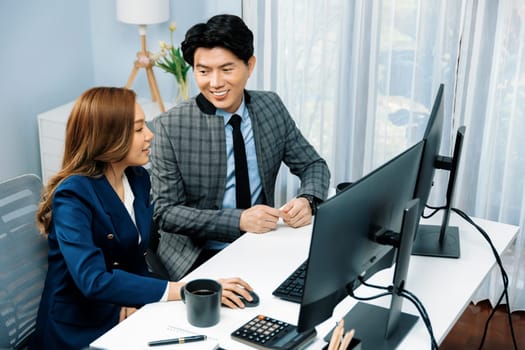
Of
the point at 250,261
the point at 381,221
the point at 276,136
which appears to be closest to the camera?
the point at 381,221

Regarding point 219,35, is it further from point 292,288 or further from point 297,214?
point 292,288

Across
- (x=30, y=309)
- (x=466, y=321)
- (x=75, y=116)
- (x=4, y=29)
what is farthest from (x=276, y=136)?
(x=4, y=29)

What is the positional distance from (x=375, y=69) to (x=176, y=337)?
1.89 metres

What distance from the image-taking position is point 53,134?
3418 millimetres

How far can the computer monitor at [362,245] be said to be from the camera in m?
1.31

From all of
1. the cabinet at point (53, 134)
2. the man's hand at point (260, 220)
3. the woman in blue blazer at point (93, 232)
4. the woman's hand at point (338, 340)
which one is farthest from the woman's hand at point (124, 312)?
the cabinet at point (53, 134)

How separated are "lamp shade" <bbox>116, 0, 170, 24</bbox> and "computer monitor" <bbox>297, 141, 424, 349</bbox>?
2028 millimetres

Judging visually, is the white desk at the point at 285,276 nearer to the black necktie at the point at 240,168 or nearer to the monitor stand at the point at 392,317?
the monitor stand at the point at 392,317

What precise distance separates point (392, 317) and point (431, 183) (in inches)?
22.0

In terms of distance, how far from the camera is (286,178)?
3488 millimetres

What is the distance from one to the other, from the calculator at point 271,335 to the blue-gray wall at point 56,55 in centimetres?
218

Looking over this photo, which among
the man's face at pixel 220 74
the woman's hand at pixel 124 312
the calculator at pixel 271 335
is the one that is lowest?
the woman's hand at pixel 124 312

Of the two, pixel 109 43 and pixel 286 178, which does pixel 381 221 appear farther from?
pixel 109 43

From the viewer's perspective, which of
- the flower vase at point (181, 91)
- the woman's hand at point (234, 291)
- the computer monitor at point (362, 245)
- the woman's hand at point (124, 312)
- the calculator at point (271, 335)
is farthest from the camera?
the flower vase at point (181, 91)
